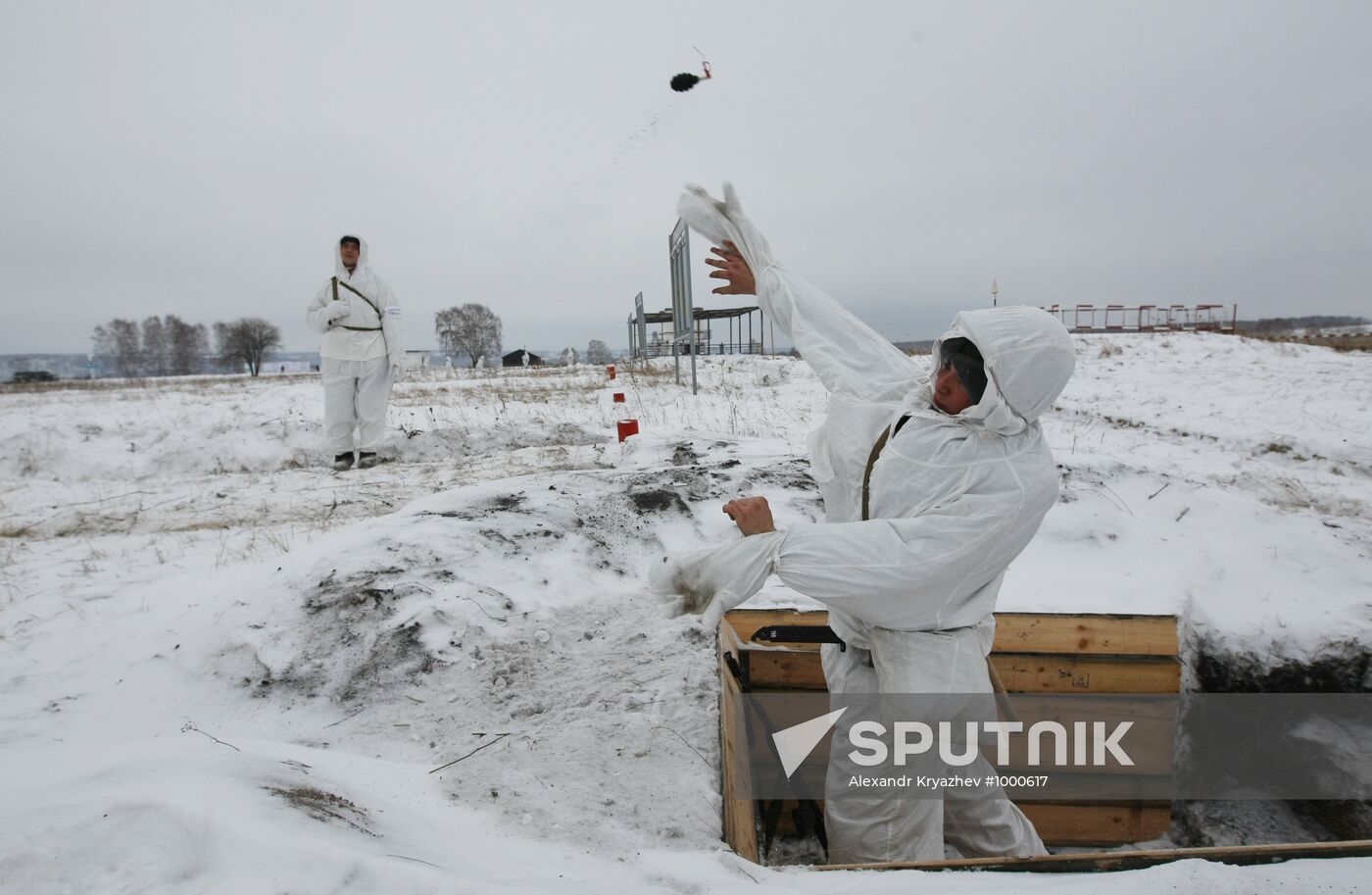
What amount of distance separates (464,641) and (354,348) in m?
5.03

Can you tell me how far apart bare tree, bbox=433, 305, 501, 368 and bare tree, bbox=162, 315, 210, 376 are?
81.1 ft

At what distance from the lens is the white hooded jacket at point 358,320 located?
22.2 feet

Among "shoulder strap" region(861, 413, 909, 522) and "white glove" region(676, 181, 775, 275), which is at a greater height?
"white glove" region(676, 181, 775, 275)

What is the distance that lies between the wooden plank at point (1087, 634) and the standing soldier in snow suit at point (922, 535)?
87 cm

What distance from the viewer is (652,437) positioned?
256 inches

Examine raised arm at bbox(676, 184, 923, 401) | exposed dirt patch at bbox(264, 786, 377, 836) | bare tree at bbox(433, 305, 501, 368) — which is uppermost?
bare tree at bbox(433, 305, 501, 368)

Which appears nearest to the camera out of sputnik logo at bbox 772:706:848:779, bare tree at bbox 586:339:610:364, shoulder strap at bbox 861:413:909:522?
shoulder strap at bbox 861:413:909:522

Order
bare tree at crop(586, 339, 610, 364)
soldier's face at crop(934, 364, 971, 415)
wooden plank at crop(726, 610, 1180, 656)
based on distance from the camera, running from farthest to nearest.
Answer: bare tree at crop(586, 339, 610, 364) < wooden plank at crop(726, 610, 1180, 656) < soldier's face at crop(934, 364, 971, 415)

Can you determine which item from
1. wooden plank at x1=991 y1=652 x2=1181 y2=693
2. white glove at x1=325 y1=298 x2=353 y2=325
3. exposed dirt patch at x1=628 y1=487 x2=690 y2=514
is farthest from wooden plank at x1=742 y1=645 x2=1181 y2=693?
white glove at x1=325 y1=298 x2=353 y2=325

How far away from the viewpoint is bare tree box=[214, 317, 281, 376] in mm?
54062

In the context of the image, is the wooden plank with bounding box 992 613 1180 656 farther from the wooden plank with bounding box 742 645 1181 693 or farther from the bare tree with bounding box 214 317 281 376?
the bare tree with bounding box 214 317 281 376

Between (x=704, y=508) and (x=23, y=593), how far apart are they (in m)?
3.72

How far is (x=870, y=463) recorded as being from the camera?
1.93 meters

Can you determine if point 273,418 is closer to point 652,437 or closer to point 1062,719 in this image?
point 652,437
